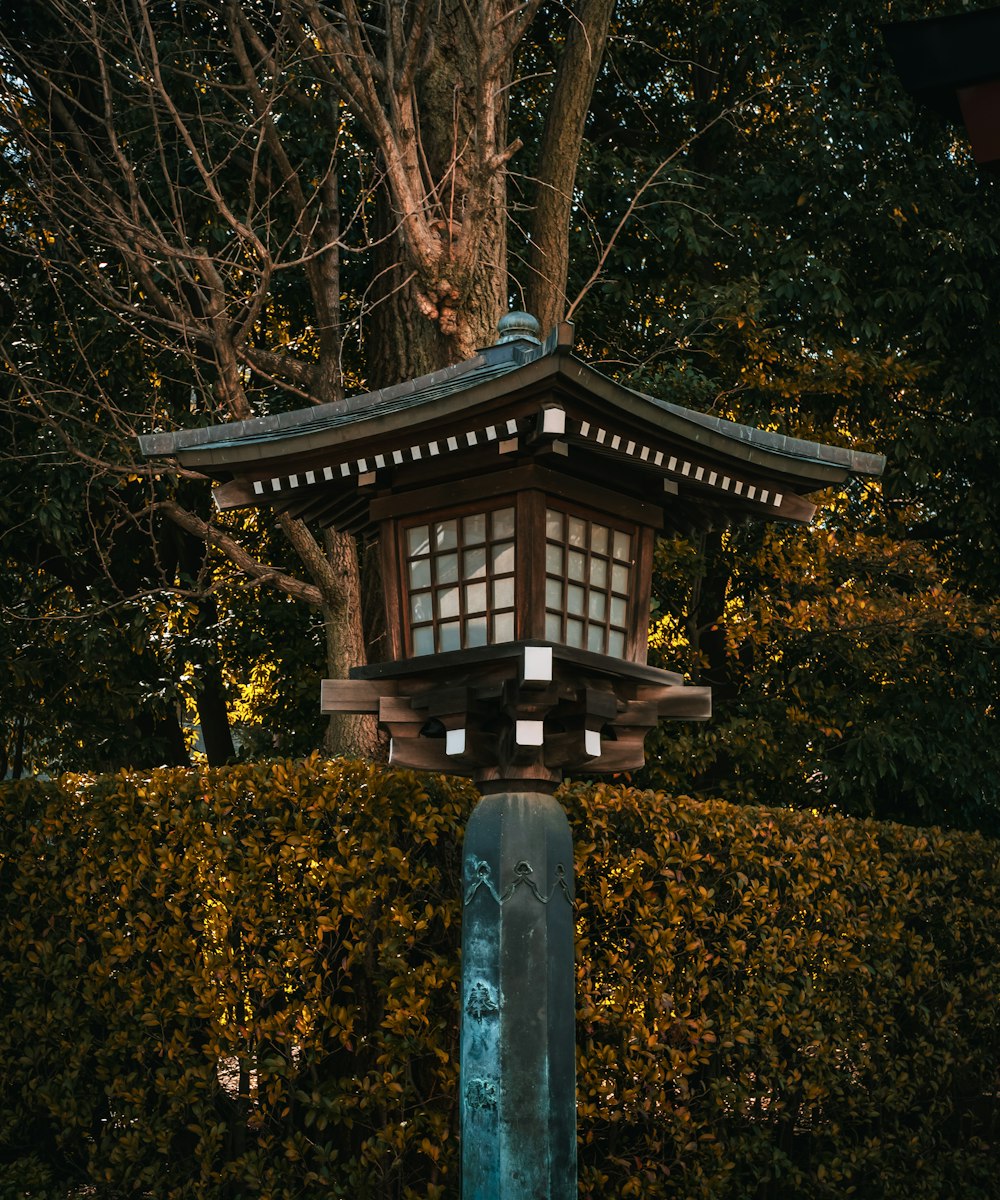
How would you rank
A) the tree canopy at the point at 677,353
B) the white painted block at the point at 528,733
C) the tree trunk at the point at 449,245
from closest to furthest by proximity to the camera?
the white painted block at the point at 528,733 → the tree trunk at the point at 449,245 → the tree canopy at the point at 677,353

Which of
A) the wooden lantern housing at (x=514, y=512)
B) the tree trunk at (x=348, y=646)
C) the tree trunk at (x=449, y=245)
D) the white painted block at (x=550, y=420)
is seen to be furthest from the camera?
the tree trunk at (x=348, y=646)

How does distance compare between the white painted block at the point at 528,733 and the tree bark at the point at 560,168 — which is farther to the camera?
the tree bark at the point at 560,168

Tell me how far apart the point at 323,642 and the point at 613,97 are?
593 cm

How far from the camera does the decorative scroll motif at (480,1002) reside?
4.87 metres

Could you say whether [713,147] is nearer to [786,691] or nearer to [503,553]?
[786,691]

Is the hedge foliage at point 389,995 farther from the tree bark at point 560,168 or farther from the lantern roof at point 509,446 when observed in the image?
the tree bark at point 560,168

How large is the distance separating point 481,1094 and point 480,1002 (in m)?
0.33

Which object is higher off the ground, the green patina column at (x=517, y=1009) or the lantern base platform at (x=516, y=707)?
the lantern base platform at (x=516, y=707)

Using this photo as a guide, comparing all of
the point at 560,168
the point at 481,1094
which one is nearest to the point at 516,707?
the point at 481,1094

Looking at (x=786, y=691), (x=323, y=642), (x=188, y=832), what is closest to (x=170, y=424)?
(x=323, y=642)

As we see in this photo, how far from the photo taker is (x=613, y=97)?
12.3 metres

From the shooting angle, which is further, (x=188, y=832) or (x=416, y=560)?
(x=188, y=832)

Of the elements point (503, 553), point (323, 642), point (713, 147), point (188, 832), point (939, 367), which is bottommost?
point (188, 832)

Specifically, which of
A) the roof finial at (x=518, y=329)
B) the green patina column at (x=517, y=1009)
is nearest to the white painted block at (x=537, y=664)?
the green patina column at (x=517, y=1009)
